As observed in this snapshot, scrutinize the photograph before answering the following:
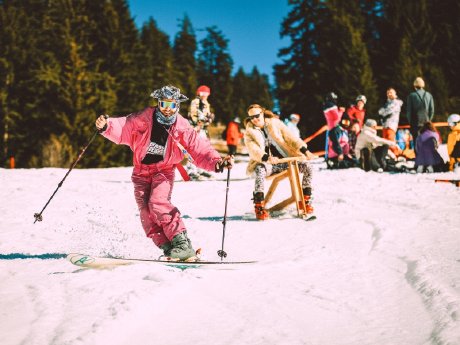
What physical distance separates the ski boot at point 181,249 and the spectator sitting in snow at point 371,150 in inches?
334

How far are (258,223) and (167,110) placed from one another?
9.04 feet

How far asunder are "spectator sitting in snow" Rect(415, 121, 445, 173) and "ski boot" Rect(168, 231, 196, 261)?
820 centimetres

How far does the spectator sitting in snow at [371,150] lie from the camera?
38.3 feet

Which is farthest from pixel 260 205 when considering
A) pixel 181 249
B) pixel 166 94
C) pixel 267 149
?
pixel 166 94

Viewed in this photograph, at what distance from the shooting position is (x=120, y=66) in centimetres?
3294

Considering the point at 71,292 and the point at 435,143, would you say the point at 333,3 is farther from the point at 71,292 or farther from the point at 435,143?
the point at 71,292

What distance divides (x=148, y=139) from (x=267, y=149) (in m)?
2.97

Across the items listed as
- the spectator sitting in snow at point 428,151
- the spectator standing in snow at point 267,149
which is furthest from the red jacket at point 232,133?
the spectator standing in snow at point 267,149

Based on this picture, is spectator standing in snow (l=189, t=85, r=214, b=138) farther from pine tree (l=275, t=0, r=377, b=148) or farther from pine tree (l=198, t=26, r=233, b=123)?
pine tree (l=198, t=26, r=233, b=123)

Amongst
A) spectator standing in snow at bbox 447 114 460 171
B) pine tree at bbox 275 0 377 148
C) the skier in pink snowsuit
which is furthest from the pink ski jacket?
pine tree at bbox 275 0 377 148

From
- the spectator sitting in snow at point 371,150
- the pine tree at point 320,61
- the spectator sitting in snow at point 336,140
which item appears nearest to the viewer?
the spectator sitting in snow at point 371,150

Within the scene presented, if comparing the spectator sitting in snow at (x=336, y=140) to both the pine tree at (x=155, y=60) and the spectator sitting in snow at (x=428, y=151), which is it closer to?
the spectator sitting in snow at (x=428, y=151)

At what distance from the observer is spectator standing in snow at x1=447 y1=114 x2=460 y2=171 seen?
1041 cm

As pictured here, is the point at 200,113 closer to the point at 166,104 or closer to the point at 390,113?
the point at 390,113
